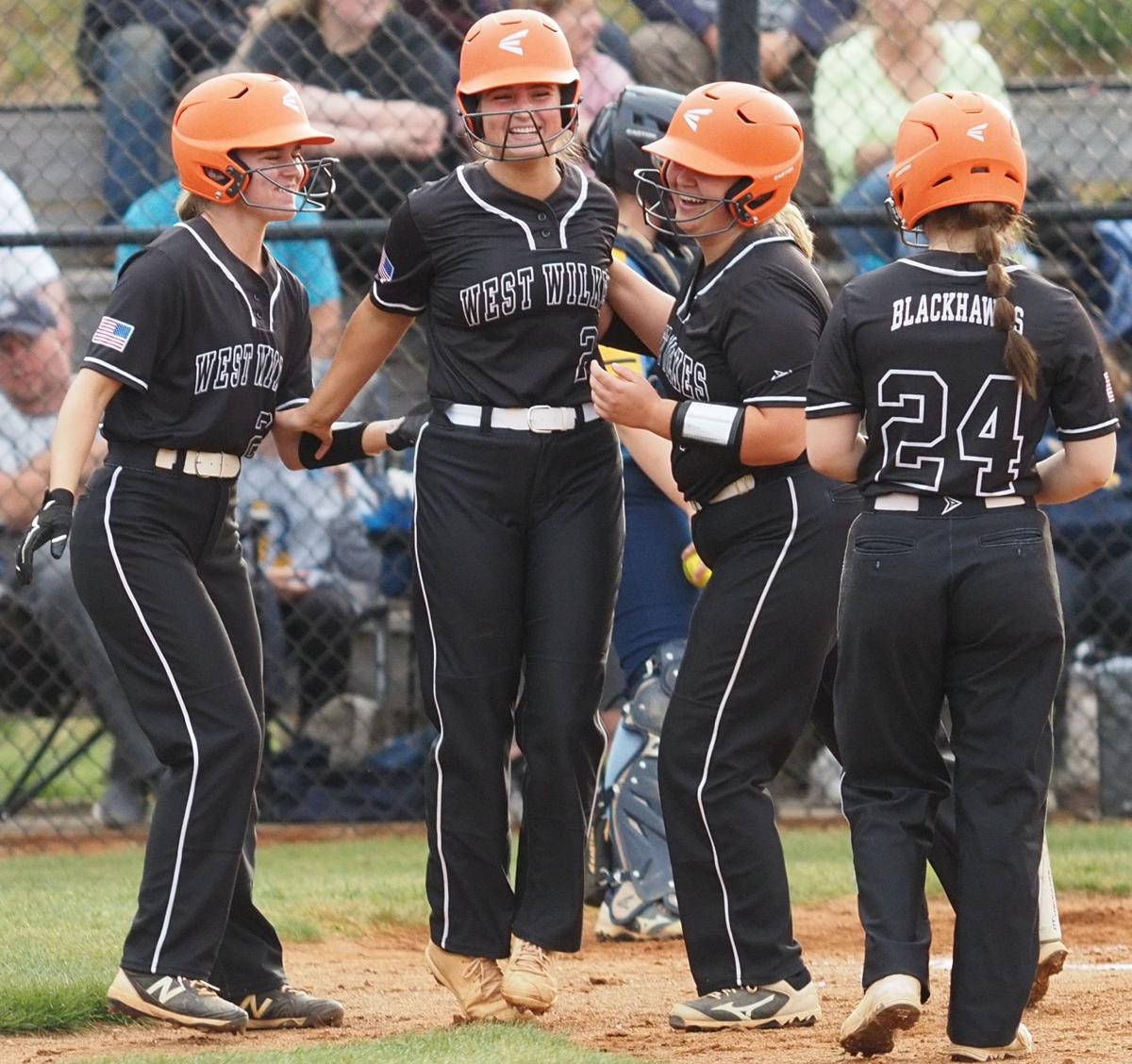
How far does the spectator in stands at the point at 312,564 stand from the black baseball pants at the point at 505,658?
300 centimetres

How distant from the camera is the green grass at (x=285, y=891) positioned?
400 centimetres

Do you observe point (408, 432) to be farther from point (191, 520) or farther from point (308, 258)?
point (308, 258)

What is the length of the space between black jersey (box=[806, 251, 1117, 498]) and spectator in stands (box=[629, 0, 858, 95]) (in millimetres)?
3973

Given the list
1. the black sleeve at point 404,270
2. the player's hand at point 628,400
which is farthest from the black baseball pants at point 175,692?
the player's hand at point 628,400

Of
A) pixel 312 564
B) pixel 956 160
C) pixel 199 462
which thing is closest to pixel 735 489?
pixel 956 160

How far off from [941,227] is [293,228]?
3.33 meters

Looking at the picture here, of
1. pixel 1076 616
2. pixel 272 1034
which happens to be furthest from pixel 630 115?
pixel 1076 616

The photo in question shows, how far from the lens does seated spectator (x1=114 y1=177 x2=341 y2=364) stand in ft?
21.8

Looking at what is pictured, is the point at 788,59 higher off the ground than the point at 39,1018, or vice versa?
the point at 788,59

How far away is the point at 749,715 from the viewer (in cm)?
372

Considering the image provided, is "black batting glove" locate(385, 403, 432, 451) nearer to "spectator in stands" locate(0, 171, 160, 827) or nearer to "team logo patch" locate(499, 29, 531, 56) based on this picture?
"team logo patch" locate(499, 29, 531, 56)

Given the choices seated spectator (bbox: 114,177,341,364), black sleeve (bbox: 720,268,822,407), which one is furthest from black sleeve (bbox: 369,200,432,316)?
seated spectator (bbox: 114,177,341,364)

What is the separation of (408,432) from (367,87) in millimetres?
3538

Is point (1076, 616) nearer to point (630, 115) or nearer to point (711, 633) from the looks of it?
point (630, 115)
